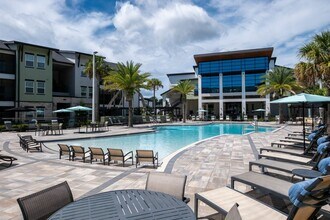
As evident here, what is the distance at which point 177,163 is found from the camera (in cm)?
862

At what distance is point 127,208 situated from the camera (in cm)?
265

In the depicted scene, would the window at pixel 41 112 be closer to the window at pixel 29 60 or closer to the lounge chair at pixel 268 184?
the window at pixel 29 60

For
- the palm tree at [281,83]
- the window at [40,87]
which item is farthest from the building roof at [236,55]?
the window at [40,87]

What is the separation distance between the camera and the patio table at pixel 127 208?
2.47 meters

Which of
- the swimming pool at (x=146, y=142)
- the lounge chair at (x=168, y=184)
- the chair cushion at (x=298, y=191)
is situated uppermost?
the chair cushion at (x=298, y=191)

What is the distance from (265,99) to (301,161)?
4159cm

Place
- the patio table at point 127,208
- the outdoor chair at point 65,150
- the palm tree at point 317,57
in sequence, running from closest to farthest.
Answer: the patio table at point 127,208
the outdoor chair at point 65,150
the palm tree at point 317,57

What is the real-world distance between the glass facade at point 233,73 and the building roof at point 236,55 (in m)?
0.65

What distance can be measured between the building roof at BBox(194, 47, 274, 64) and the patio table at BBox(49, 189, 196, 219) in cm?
4725

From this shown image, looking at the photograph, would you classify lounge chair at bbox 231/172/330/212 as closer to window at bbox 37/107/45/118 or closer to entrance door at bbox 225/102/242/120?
window at bbox 37/107/45/118

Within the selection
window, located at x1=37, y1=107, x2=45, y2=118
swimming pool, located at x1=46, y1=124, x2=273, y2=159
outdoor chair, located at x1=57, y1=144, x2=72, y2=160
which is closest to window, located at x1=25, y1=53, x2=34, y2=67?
window, located at x1=37, y1=107, x2=45, y2=118

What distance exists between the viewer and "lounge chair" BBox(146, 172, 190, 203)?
3610mm

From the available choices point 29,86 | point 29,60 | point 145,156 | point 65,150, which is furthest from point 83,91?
point 145,156

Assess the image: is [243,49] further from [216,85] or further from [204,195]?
Answer: [204,195]
